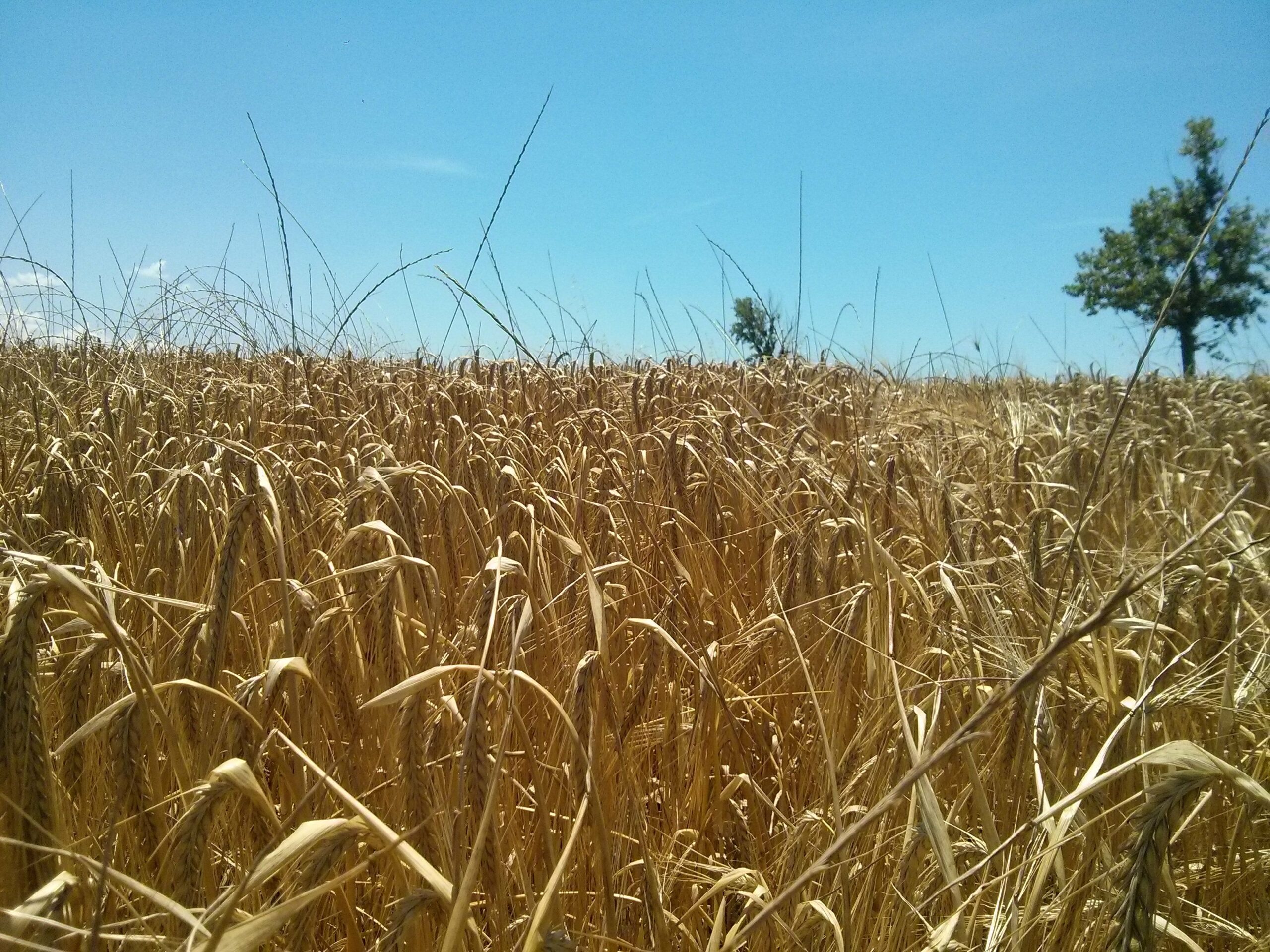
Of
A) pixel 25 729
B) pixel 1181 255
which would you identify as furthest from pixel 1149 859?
pixel 1181 255

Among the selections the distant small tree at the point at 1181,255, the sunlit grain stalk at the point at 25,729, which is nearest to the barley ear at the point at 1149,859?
the sunlit grain stalk at the point at 25,729

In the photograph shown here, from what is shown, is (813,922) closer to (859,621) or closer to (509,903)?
(509,903)

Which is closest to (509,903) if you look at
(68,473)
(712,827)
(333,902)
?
(333,902)

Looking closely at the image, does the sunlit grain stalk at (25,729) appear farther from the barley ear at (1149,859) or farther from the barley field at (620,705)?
the barley ear at (1149,859)

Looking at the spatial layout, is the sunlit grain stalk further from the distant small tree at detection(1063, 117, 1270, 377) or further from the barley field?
the distant small tree at detection(1063, 117, 1270, 377)

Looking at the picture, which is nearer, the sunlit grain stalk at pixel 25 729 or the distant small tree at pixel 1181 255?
the sunlit grain stalk at pixel 25 729

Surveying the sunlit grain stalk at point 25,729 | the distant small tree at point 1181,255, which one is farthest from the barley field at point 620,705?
the distant small tree at point 1181,255

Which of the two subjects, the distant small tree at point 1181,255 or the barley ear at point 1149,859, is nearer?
the barley ear at point 1149,859

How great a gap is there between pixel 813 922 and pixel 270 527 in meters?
0.91

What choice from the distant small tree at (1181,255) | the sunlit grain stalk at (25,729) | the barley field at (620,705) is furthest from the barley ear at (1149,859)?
the distant small tree at (1181,255)

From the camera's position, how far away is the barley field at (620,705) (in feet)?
2.10

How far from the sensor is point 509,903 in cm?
107

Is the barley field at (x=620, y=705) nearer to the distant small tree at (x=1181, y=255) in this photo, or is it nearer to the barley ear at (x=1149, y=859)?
the barley ear at (x=1149, y=859)

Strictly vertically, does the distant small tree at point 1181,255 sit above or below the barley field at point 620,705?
above
